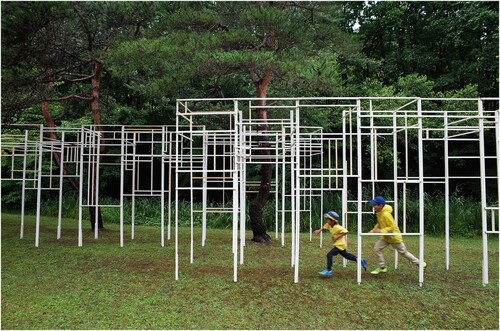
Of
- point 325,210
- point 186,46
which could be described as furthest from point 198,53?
point 325,210

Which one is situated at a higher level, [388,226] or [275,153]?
[275,153]

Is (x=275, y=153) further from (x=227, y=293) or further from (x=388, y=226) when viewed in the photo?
(x=227, y=293)

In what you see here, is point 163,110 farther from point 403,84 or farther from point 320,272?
point 320,272

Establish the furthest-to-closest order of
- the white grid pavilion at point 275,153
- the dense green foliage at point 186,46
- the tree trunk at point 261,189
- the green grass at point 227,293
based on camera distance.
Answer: the tree trunk at point 261,189 < the dense green foliage at point 186,46 < the white grid pavilion at point 275,153 < the green grass at point 227,293

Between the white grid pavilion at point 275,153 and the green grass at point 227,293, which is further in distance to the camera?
the white grid pavilion at point 275,153

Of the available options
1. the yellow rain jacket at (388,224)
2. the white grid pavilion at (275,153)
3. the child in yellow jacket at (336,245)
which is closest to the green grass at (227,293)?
the child in yellow jacket at (336,245)

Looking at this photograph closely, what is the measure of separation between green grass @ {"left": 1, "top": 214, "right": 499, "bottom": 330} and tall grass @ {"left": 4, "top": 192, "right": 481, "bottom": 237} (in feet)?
14.1

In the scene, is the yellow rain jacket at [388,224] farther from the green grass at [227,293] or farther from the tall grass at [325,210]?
the tall grass at [325,210]

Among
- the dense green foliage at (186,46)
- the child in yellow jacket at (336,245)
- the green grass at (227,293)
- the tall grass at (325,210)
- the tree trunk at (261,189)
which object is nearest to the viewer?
the green grass at (227,293)

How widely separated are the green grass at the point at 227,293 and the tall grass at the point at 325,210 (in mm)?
4300

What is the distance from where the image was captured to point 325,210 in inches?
608

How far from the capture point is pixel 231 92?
58.2 ft

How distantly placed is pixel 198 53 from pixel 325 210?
848 centimetres

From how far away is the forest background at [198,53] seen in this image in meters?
8.94
